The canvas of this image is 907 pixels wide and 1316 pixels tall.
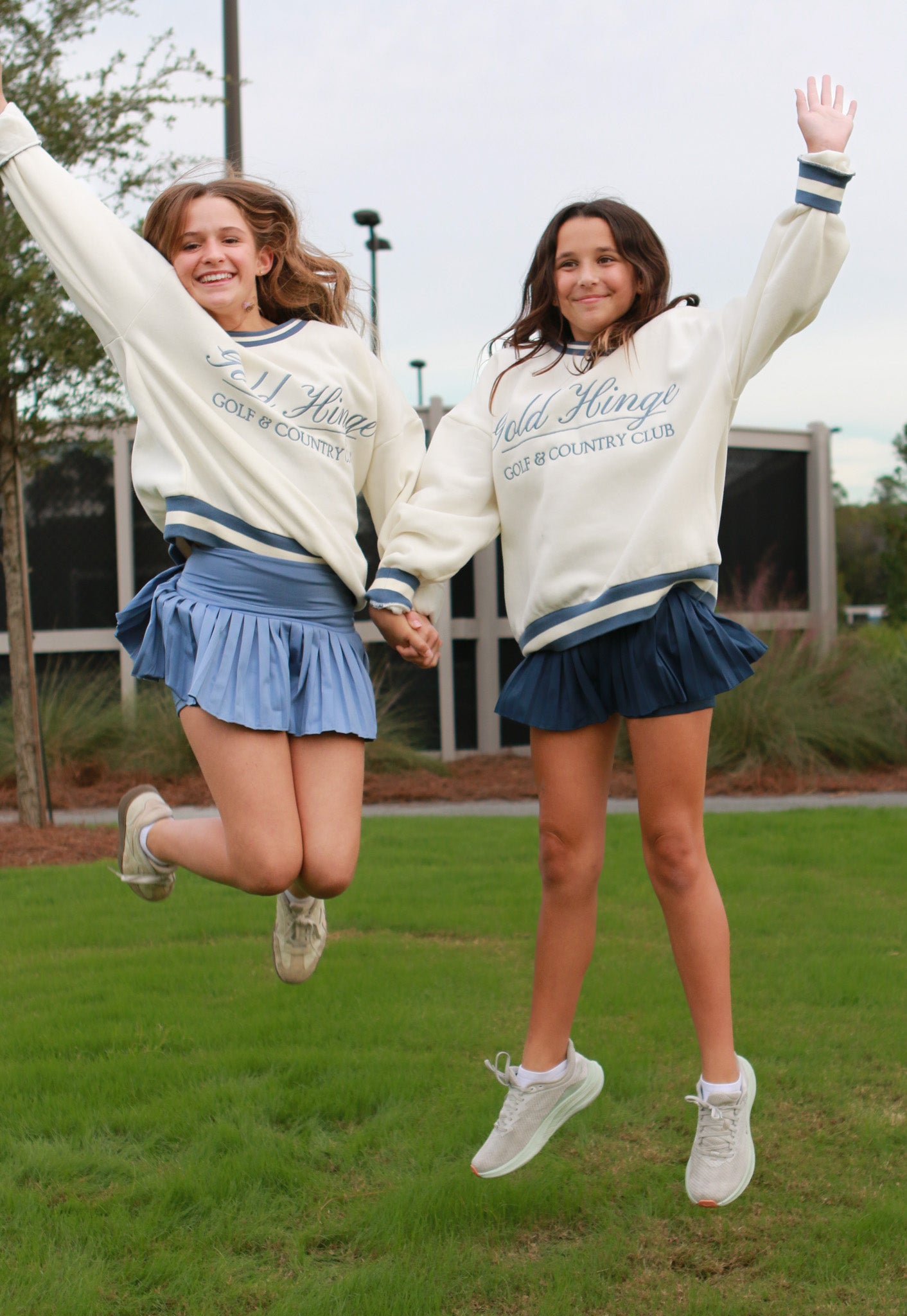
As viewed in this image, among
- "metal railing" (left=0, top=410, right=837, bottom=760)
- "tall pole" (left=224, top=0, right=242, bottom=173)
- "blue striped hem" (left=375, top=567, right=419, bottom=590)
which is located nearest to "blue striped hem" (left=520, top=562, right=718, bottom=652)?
"blue striped hem" (left=375, top=567, right=419, bottom=590)

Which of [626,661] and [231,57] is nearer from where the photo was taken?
[626,661]

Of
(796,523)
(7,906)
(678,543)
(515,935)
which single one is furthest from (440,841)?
(796,523)

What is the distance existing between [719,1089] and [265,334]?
Result: 2.13 meters

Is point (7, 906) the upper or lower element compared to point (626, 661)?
lower

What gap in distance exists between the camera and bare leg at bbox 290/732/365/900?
9.83ft

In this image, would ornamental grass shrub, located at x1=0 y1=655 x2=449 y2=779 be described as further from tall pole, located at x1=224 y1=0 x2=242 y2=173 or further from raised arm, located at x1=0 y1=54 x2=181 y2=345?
raised arm, located at x1=0 y1=54 x2=181 y2=345

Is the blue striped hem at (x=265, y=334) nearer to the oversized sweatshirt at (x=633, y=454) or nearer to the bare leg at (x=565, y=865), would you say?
the oversized sweatshirt at (x=633, y=454)

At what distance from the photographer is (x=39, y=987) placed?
468 centimetres

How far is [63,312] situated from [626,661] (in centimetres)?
532

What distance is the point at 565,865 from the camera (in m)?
3.01

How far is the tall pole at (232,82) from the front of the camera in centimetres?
851

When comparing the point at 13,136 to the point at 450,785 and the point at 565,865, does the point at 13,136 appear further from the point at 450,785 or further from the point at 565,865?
the point at 450,785

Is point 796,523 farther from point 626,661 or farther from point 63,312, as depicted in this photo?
point 626,661

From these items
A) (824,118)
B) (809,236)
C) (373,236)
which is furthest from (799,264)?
(373,236)
